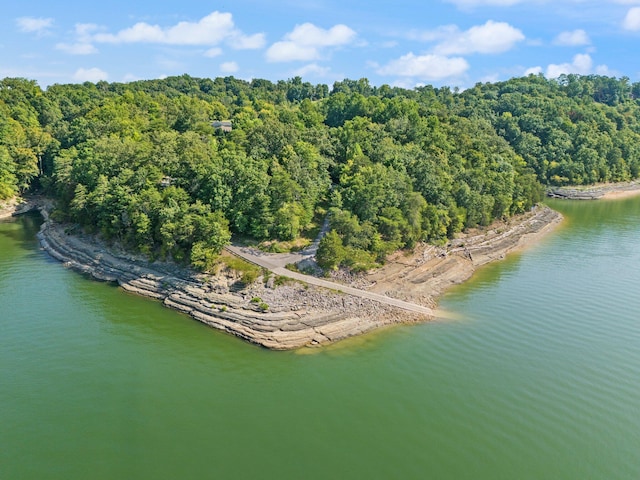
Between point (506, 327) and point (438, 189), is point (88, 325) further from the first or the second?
point (438, 189)

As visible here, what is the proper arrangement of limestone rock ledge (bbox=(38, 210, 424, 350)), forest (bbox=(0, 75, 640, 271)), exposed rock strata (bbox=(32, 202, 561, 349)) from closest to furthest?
1. limestone rock ledge (bbox=(38, 210, 424, 350))
2. exposed rock strata (bbox=(32, 202, 561, 349))
3. forest (bbox=(0, 75, 640, 271))

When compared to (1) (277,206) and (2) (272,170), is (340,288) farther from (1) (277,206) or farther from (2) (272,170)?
(2) (272,170)

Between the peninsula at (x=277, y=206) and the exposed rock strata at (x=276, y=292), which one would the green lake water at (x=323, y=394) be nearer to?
the exposed rock strata at (x=276, y=292)

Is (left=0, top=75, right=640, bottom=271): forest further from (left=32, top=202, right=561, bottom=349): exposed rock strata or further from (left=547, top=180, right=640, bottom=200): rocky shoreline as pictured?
(left=547, top=180, right=640, bottom=200): rocky shoreline

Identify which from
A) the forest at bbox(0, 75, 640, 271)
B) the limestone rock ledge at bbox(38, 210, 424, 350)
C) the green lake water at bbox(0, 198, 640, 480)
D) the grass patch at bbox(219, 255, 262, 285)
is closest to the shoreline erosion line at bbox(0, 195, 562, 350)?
the limestone rock ledge at bbox(38, 210, 424, 350)

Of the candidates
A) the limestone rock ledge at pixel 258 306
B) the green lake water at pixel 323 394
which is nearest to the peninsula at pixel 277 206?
the limestone rock ledge at pixel 258 306

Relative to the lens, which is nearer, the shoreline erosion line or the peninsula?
the shoreline erosion line
